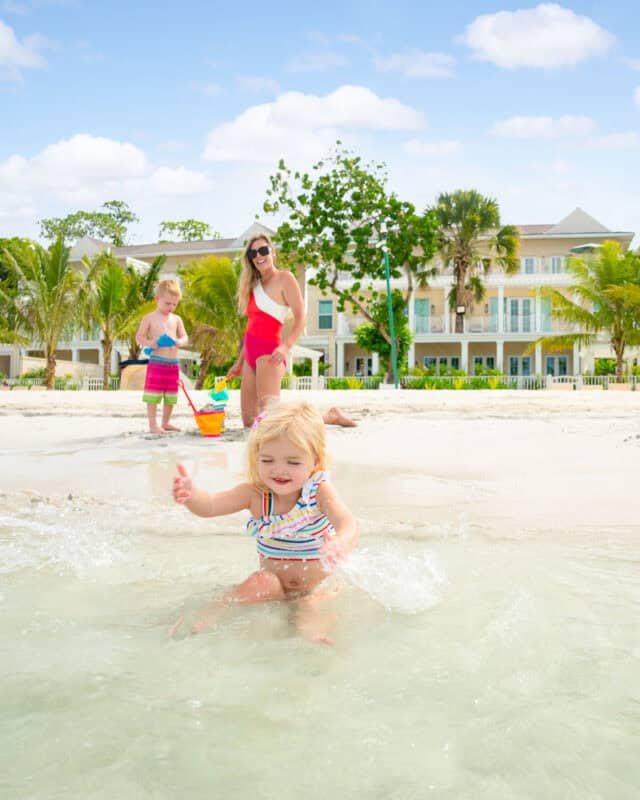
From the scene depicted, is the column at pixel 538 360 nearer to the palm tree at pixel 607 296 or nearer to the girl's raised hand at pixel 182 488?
the palm tree at pixel 607 296

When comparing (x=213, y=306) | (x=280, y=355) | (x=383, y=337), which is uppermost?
(x=213, y=306)

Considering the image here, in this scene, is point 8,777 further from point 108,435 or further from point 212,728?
point 108,435

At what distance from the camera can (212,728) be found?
4.71 ft

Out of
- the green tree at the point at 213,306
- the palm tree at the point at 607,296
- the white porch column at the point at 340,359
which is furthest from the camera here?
the white porch column at the point at 340,359

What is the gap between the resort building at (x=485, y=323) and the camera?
122ft

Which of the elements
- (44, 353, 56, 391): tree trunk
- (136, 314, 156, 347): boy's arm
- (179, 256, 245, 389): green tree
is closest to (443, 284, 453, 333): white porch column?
(179, 256, 245, 389): green tree

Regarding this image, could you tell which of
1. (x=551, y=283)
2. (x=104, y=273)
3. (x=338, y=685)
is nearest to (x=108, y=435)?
(x=338, y=685)

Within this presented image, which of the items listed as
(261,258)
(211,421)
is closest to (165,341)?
(211,421)

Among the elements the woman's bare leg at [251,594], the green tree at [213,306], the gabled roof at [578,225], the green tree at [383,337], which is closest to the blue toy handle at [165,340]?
the woman's bare leg at [251,594]

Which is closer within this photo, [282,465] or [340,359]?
[282,465]

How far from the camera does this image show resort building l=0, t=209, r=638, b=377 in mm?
37281

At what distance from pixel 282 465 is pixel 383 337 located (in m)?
30.9

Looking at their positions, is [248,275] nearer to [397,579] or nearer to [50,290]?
[397,579]

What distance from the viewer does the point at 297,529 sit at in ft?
8.22
